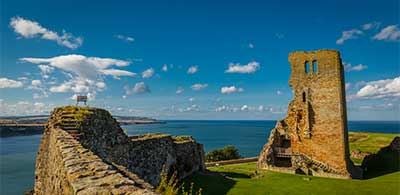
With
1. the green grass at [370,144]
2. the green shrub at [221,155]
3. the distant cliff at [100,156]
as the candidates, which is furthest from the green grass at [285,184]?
the green shrub at [221,155]

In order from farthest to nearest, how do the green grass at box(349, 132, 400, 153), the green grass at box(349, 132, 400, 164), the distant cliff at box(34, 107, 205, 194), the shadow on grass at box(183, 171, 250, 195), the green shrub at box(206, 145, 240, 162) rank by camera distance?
the green shrub at box(206, 145, 240, 162) → the green grass at box(349, 132, 400, 153) → the green grass at box(349, 132, 400, 164) → the shadow on grass at box(183, 171, 250, 195) → the distant cliff at box(34, 107, 205, 194)

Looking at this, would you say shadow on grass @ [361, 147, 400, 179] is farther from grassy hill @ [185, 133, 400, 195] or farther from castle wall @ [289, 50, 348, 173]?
castle wall @ [289, 50, 348, 173]

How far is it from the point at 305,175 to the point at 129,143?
17.4 metres

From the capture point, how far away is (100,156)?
1123 cm

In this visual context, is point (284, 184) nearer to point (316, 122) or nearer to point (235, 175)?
point (235, 175)

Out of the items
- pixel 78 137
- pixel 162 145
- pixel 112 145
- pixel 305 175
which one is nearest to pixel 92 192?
pixel 78 137

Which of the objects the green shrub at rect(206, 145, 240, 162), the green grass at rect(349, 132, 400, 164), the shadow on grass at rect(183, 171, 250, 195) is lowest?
the green shrub at rect(206, 145, 240, 162)

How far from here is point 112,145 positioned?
1520 cm

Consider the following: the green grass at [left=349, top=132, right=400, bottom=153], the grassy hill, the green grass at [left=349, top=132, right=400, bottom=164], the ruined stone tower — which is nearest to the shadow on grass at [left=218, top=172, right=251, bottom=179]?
the grassy hill

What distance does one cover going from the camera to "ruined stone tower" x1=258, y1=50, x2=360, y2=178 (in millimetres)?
29906

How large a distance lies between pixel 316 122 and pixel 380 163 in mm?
7562

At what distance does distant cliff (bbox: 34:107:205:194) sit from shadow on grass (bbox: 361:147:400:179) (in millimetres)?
14941

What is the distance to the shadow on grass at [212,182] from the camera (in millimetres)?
21703

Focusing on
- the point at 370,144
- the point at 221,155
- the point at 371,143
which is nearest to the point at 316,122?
the point at 221,155
